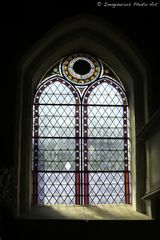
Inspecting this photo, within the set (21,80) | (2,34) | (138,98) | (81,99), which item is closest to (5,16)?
(2,34)

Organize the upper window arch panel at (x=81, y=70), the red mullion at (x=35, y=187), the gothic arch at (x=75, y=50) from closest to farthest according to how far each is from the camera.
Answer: the gothic arch at (x=75, y=50) < the red mullion at (x=35, y=187) < the upper window arch panel at (x=81, y=70)

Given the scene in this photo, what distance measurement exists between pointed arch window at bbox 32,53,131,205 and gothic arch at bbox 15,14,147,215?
0.75 feet

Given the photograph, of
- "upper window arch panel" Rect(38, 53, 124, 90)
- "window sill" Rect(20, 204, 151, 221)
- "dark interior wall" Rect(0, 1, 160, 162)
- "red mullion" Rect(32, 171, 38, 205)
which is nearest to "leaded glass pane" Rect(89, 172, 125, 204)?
"window sill" Rect(20, 204, 151, 221)

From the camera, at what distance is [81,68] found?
9914 millimetres

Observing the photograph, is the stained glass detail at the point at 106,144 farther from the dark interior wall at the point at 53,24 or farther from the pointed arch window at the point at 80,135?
the dark interior wall at the point at 53,24

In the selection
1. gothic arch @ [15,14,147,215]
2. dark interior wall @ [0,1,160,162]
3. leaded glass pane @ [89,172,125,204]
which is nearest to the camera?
gothic arch @ [15,14,147,215]

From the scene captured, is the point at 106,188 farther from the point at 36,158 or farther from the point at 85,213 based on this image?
the point at 36,158

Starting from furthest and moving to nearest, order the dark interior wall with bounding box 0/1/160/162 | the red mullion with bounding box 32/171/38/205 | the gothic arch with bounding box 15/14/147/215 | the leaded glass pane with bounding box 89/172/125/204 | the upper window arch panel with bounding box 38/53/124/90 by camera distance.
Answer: the upper window arch panel with bounding box 38/53/124/90 < the leaded glass pane with bounding box 89/172/125/204 < the red mullion with bounding box 32/171/38/205 < the dark interior wall with bounding box 0/1/160/162 < the gothic arch with bounding box 15/14/147/215

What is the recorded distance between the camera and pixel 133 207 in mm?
8844

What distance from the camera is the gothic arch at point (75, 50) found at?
871 centimetres

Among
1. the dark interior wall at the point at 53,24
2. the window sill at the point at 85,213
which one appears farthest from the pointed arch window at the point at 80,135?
the dark interior wall at the point at 53,24

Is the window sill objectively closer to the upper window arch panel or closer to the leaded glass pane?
the leaded glass pane

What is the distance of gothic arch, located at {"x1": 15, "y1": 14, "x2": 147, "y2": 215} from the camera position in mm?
8711

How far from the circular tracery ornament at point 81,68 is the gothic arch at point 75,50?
13 centimetres
